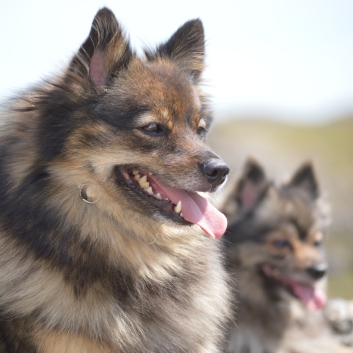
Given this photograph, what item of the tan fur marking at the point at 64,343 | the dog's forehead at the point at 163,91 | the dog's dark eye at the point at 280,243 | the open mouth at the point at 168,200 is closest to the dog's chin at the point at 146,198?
the open mouth at the point at 168,200

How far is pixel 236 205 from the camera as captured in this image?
616 centimetres

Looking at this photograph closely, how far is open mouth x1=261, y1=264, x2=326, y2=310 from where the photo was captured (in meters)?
5.79

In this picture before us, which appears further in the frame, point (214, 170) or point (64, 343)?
point (214, 170)

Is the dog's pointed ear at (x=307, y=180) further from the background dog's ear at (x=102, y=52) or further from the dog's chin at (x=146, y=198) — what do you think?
the background dog's ear at (x=102, y=52)

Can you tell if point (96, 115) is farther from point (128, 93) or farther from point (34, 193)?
point (34, 193)

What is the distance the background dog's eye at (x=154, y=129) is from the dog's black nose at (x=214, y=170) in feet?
1.27

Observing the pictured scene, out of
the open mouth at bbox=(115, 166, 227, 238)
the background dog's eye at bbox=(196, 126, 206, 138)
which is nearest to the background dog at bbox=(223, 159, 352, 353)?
the background dog's eye at bbox=(196, 126, 206, 138)

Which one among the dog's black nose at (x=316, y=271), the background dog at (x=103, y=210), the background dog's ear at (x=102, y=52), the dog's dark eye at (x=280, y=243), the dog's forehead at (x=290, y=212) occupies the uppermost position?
the background dog's ear at (x=102, y=52)

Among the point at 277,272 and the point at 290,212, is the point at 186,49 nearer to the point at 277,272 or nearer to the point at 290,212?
the point at 290,212

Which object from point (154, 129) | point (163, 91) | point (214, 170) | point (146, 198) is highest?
point (163, 91)

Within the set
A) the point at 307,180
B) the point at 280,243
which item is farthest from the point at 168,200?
the point at 307,180

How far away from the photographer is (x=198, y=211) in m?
3.53

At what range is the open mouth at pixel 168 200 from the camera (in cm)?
341

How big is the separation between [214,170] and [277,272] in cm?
287
